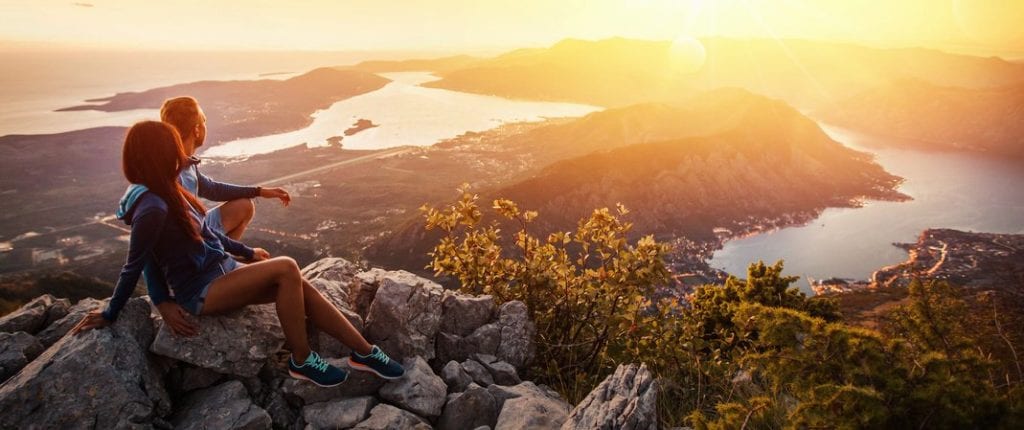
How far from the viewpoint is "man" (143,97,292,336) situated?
4977 millimetres

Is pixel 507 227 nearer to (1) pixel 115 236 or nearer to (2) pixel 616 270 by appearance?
(2) pixel 616 270

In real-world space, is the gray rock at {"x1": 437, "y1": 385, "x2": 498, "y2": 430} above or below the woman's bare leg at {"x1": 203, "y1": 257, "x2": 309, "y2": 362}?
below

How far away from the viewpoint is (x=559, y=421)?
5.25 metres

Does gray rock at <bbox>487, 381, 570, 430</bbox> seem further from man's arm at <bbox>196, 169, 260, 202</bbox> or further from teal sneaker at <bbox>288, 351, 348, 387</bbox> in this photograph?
man's arm at <bbox>196, 169, 260, 202</bbox>

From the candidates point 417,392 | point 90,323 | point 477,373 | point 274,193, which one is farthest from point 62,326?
point 477,373

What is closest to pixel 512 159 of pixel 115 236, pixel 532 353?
pixel 115 236

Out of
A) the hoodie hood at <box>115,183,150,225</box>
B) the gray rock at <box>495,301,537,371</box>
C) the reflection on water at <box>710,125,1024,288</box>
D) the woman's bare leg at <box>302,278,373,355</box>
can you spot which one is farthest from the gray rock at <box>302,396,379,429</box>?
the reflection on water at <box>710,125,1024,288</box>

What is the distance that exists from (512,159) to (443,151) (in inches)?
1014

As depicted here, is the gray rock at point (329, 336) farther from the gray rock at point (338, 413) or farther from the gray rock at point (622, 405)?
the gray rock at point (622, 405)

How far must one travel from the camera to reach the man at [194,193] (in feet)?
16.3

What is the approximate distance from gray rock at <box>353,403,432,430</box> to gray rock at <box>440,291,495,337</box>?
1.94m

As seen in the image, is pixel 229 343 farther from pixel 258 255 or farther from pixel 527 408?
pixel 527 408

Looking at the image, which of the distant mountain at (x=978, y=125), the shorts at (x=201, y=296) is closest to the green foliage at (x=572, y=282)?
the shorts at (x=201, y=296)

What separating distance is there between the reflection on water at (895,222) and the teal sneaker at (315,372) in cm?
7925
